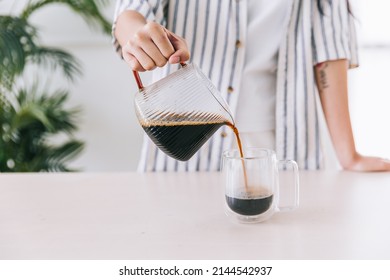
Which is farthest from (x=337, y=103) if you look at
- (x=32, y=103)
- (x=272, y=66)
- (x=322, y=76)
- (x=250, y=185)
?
(x=32, y=103)

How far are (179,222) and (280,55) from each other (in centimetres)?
63

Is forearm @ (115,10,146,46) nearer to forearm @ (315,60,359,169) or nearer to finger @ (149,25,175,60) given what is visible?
finger @ (149,25,175,60)

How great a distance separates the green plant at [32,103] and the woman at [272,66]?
94 centimetres

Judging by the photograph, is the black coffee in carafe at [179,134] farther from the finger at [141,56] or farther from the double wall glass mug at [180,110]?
the finger at [141,56]

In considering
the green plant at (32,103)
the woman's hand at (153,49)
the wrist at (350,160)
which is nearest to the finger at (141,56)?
the woman's hand at (153,49)

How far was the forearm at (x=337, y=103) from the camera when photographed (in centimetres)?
116

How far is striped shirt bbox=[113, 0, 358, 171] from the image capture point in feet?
3.69

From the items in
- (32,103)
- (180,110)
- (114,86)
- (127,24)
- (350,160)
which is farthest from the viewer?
(114,86)

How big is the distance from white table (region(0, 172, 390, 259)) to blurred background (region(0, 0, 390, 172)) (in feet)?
4.32

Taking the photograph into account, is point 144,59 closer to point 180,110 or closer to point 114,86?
point 180,110

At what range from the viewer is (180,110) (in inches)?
25.0

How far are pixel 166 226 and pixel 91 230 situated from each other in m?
0.12

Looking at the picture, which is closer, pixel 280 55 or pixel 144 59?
pixel 144 59

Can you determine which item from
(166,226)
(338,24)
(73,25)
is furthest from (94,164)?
(166,226)
